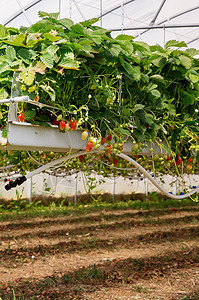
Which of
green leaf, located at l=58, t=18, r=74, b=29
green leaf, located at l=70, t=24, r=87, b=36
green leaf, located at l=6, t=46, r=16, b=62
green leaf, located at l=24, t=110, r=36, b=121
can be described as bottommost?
green leaf, located at l=24, t=110, r=36, b=121

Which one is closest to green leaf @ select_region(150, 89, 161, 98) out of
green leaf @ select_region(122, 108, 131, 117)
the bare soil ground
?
green leaf @ select_region(122, 108, 131, 117)

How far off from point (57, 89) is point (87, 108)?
0.60 feet

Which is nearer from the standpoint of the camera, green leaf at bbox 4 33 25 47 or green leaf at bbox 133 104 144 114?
green leaf at bbox 4 33 25 47

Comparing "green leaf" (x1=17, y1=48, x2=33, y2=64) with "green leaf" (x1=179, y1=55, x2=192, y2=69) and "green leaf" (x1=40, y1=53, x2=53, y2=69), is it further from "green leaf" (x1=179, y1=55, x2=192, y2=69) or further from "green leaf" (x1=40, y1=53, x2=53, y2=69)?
"green leaf" (x1=179, y1=55, x2=192, y2=69)

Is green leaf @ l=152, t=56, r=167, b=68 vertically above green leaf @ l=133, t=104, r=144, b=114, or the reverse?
green leaf @ l=152, t=56, r=167, b=68

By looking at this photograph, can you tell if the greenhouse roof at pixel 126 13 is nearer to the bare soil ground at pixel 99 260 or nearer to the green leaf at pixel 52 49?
the bare soil ground at pixel 99 260

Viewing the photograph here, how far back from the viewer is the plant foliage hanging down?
1.64m

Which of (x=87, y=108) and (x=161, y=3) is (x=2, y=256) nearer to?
(x=87, y=108)

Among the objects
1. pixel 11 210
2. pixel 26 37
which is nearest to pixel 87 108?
pixel 26 37

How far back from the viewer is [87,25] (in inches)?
75.9

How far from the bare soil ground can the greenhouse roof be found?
4052mm

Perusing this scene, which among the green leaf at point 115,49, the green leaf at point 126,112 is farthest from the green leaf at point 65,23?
the green leaf at point 126,112

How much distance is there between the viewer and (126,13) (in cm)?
788

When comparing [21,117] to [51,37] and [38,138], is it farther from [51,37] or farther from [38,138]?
[51,37]
